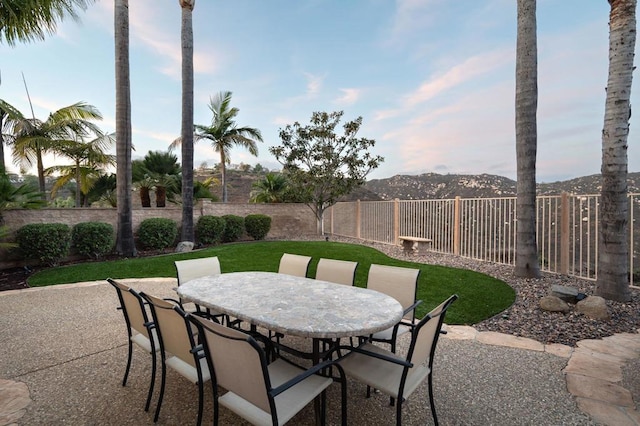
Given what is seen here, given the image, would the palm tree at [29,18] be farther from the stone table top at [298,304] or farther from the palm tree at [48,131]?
the stone table top at [298,304]

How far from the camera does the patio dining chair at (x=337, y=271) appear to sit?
311cm

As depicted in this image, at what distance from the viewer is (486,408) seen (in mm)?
2109

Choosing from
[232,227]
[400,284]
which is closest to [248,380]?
[400,284]

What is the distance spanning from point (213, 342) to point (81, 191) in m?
14.2

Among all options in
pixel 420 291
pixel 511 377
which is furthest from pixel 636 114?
pixel 511 377

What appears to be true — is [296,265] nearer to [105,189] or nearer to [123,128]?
[123,128]

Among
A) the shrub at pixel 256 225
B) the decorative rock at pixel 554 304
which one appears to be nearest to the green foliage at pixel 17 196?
the shrub at pixel 256 225

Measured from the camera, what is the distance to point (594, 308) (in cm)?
379

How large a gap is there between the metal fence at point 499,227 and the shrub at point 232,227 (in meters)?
5.19

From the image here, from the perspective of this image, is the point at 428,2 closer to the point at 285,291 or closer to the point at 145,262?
the point at 285,291

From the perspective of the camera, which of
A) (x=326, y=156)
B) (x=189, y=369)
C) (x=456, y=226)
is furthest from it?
(x=326, y=156)

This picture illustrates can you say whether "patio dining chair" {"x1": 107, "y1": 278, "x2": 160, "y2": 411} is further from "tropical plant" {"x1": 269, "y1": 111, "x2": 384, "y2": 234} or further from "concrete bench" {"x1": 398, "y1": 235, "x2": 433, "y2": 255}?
"tropical plant" {"x1": 269, "y1": 111, "x2": 384, "y2": 234}

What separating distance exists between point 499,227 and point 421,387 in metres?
5.70

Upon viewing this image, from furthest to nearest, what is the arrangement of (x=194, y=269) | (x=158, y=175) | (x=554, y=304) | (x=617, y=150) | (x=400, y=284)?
(x=158, y=175) < (x=617, y=150) < (x=554, y=304) < (x=194, y=269) < (x=400, y=284)
